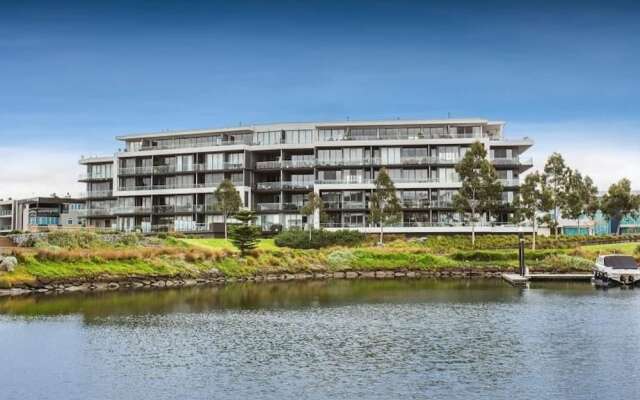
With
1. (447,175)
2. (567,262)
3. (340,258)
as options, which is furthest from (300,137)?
(567,262)

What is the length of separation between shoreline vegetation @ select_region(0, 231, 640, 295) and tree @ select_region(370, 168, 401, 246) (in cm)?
321

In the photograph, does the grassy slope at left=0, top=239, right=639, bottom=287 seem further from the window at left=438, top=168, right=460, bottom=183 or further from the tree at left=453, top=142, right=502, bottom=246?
the window at left=438, top=168, right=460, bottom=183

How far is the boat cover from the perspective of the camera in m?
66.2

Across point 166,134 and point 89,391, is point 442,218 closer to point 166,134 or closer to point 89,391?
point 166,134

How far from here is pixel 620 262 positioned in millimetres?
66750

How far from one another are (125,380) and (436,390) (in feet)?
36.8

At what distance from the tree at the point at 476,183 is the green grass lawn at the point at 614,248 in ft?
46.1

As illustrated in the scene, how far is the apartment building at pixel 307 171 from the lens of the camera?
108 metres

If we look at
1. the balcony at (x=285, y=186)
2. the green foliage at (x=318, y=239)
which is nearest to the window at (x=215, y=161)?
the balcony at (x=285, y=186)

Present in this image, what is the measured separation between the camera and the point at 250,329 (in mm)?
39750

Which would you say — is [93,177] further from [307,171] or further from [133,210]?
[307,171]

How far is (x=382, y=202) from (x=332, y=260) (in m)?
17.8

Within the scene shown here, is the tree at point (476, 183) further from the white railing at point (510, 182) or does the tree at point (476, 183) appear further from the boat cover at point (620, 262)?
the boat cover at point (620, 262)

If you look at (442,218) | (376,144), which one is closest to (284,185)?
(376,144)
